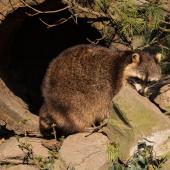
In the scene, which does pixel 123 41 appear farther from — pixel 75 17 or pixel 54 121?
pixel 54 121

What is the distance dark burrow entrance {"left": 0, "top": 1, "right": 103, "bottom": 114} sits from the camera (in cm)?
883

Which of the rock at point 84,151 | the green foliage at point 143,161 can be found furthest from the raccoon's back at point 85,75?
the green foliage at point 143,161

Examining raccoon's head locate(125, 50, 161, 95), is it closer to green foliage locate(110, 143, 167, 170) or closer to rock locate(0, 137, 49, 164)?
green foliage locate(110, 143, 167, 170)

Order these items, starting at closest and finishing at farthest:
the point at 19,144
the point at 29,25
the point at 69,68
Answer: the point at 19,144, the point at 69,68, the point at 29,25

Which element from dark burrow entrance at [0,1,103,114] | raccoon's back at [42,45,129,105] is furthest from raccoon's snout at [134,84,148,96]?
dark burrow entrance at [0,1,103,114]

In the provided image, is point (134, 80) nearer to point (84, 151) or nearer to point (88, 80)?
point (88, 80)

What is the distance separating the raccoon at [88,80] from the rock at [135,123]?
746 millimetres

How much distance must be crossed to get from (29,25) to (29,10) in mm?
2711

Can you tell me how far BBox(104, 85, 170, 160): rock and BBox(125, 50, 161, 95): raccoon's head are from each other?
2.12 feet

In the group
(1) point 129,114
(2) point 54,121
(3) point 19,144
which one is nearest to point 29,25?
(2) point 54,121

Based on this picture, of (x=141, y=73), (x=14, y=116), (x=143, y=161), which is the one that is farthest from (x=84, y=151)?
(x=14, y=116)

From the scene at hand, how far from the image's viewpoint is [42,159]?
6.53 meters

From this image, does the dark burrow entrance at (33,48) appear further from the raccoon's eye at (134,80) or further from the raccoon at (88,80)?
the raccoon's eye at (134,80)

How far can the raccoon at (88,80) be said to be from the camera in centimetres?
709
